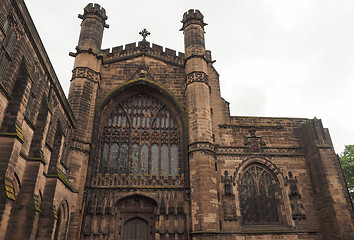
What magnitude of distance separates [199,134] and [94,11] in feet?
35.7

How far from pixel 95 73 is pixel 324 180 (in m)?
13.9

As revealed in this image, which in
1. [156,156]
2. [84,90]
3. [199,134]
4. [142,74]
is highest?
[142,74]

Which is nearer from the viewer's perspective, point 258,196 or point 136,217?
point 136,217

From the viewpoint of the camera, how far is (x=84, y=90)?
1530 centimetres

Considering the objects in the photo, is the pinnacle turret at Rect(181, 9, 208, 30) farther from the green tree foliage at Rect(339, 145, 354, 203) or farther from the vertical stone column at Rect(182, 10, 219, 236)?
the green tree foliage at Rect(339, 145, 354, 203)

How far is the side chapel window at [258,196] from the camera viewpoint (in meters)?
14.2

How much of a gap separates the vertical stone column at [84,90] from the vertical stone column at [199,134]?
17.7 feet

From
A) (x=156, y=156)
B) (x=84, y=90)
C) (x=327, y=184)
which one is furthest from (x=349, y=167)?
(x=84, y=90)

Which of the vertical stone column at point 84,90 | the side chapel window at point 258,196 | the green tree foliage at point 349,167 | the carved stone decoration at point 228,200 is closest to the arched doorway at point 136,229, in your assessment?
the vertical stone column at point 84,90

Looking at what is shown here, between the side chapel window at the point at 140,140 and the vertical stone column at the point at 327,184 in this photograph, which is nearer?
the vertical stone column at the point at 327,184

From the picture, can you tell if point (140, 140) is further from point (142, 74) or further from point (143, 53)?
point (143, 53)

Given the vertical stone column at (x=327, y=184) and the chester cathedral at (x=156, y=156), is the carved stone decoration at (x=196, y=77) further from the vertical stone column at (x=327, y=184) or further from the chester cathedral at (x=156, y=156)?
the vertical stone column at (x=327, y=184)

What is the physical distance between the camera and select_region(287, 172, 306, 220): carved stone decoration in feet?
45.8

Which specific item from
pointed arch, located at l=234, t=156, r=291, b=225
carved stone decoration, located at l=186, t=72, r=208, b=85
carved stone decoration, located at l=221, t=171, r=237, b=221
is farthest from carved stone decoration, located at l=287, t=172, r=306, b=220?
carved stone decoration, located at l=186, t=72, r=208, b=85
